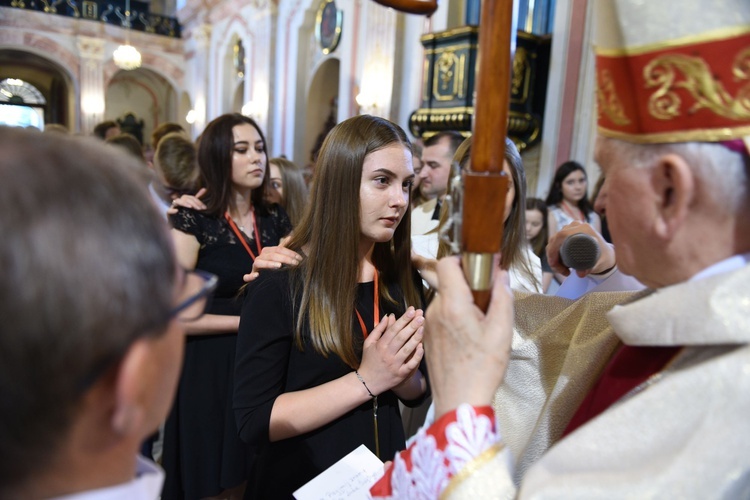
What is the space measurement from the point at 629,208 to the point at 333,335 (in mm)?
893

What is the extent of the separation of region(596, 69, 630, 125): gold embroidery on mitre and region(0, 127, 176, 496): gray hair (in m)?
0.70

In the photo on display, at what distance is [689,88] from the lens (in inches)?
30.8

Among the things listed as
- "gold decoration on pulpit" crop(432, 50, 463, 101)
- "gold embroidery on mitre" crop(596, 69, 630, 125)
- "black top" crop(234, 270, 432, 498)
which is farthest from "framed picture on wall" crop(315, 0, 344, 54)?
"gold embroidery on mitre" crop(596, 69, 630, 125)

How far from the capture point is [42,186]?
565 mm

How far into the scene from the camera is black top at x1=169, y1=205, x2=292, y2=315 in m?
2.57

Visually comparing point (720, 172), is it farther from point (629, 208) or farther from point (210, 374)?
point (210, 374)

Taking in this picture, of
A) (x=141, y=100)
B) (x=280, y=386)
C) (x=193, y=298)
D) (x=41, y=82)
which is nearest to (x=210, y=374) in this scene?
(x=280, y=386)

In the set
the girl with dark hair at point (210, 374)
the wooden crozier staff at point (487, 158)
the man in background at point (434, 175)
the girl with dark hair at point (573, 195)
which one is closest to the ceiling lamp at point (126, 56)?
the girl with dark hair at point (573, 195)

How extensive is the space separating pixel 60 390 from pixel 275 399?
3.16 feet

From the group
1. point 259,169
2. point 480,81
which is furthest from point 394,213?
point 259,169

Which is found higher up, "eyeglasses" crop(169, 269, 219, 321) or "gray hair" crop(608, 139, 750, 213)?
"gray hair" crop(608, 139, 750, 213)

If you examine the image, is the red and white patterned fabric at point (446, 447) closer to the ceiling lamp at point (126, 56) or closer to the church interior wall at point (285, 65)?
the church interior wall at point (285, 65)

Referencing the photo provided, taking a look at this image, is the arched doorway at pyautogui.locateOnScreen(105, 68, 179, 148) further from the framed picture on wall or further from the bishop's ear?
the bishop's ear

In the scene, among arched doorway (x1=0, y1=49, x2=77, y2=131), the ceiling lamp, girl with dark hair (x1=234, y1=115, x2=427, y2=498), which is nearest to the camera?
girl with dark hair (x1=234, y1=115, x2=427, y2=498)
